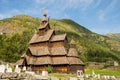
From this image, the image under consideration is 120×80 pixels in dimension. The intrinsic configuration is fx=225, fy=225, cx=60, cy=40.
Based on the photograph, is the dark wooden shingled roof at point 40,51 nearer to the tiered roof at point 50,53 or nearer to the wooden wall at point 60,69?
the tiered roof at point 50,53

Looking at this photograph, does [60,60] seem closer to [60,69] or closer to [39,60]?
[60,69]

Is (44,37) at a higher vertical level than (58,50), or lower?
higher

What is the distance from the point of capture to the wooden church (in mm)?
53338

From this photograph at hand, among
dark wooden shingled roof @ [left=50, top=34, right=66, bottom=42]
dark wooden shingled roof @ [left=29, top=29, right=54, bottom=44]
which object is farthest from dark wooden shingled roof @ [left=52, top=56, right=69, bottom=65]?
dark wooden shingled roof @ [left=29, top=29, right=54, bottom=44]

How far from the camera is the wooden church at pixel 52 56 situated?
53338 millimetres

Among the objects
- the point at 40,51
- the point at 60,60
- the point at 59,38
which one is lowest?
the point at 60,60

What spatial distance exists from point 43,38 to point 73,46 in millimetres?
8730

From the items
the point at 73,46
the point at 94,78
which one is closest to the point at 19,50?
the point at 73,46

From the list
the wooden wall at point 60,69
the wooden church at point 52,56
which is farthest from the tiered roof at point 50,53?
the wooden wall at point 60,69

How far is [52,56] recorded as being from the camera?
5538cm

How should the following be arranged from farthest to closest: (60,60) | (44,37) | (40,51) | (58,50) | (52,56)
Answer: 1. (44,37)
2. (40,51)
3. (58,50)
4. (52,56)
5. (60,60)

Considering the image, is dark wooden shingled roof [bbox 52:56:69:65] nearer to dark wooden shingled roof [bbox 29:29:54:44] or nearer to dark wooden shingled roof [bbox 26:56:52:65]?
dark wooden shingled roof [bbox 26:56:52:65]

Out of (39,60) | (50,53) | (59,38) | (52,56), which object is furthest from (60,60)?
(59,38)

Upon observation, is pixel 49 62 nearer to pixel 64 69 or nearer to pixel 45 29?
pixel 64 69
